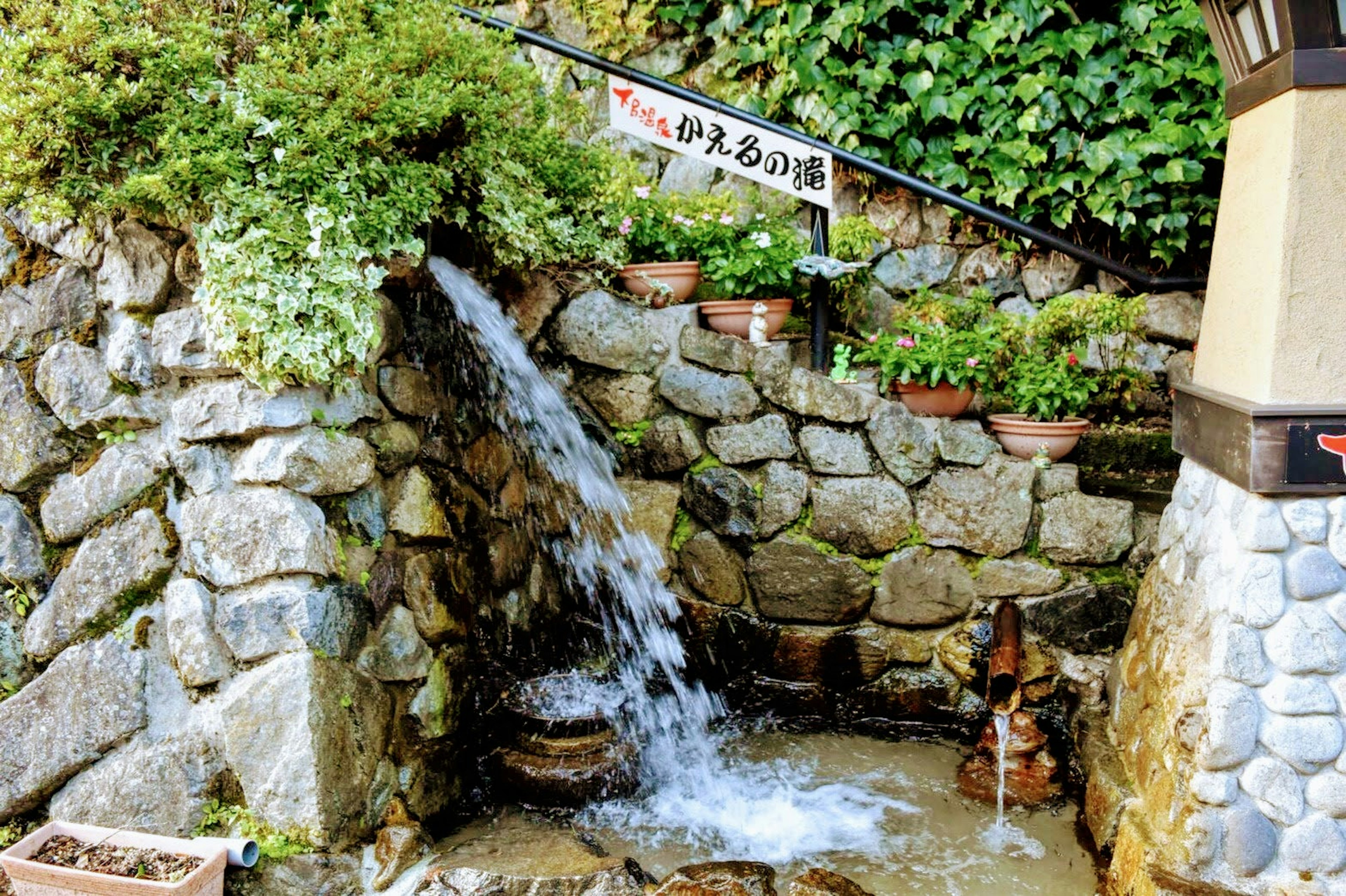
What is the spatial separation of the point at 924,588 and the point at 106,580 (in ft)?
9.18

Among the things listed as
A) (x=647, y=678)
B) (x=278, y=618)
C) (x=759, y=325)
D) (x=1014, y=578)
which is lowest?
(x=647, y=678)

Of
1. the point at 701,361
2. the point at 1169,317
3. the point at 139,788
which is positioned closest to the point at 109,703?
the point at 139,788

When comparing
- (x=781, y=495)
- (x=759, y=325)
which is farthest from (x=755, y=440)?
(x=759, y=325)

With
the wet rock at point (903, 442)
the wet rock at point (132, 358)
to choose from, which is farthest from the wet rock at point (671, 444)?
the wet rock at point (132, 358)

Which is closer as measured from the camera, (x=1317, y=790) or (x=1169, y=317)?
(x=1317, y=790)

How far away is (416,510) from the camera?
3.19 metres

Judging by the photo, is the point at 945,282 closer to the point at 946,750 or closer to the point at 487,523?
the point at 946,750

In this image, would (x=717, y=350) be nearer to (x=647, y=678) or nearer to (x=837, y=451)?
(x=837, y=451)

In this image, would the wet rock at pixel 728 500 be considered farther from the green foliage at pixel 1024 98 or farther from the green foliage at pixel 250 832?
the green foliage at pixel 250 832

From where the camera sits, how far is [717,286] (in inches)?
154

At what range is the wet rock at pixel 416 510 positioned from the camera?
314 cm

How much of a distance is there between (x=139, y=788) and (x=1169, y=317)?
4.26 m

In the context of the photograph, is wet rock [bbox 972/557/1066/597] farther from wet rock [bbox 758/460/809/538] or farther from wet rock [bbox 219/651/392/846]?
wet rock [bbox 219/651/392/846]

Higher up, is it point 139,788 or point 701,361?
point 701,361
